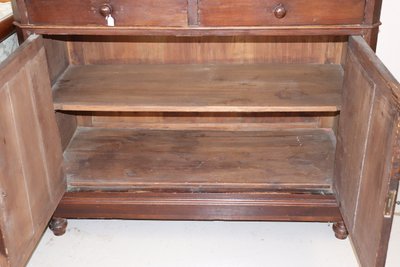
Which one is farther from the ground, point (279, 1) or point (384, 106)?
point (279, 1)

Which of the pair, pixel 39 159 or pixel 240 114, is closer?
pixel 39 159

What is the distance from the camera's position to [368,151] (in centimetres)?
125

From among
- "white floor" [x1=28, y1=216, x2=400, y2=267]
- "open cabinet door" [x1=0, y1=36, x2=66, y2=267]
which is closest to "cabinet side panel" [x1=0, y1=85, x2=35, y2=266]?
"open cabinet door" [x1=0, y1=36, x2=66, y2=267]

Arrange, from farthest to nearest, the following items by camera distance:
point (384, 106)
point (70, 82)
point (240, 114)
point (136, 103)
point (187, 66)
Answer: point (240, 114)
point (187, 66)
point (70, 82)
point (136, 103)
point (384, 106)

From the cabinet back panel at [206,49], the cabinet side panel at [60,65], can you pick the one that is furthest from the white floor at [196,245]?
the cabinet back panel at [206,49]

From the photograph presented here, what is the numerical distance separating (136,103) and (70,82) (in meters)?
0.29

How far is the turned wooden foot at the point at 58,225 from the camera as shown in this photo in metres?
1.80

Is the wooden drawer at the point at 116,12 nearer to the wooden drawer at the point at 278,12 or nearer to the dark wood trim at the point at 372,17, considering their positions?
the wooden drawer at the point at 278,12

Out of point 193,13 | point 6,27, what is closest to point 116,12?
point 193,13

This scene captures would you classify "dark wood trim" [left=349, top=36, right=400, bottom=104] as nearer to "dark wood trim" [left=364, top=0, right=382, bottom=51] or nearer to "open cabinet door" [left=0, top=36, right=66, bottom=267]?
"dark wood trim" [left=364, top=0, right=382, bottom=51]

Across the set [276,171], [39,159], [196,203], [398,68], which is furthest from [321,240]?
[39,159]

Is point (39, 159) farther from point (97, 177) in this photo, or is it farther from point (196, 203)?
point (196, 203)

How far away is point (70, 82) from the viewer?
5.74 feet

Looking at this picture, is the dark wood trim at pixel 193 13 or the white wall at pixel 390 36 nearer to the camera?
the dark wood trim at pixel 193 13
